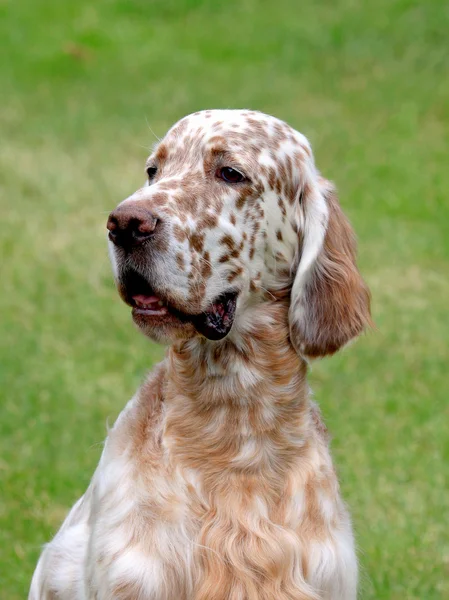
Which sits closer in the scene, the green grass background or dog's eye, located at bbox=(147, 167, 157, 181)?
dog's eye, located at bbox=(147, 167, 157, 181)

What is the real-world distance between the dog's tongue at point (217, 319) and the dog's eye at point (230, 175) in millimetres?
381

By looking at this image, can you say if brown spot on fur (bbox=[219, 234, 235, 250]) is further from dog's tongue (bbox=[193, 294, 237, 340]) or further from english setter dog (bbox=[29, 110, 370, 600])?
dog's tongue (bbox=[193, 294, 237, 340])

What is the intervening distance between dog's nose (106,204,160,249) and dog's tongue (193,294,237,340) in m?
0.37

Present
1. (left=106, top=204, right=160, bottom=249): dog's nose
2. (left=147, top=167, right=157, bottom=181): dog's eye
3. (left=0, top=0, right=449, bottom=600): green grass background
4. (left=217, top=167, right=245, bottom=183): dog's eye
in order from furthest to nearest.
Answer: (left=0, top=0, right=449, bottom=600): green grass background → (left=147, top=167, right=157, bottom=181): dog's eye → (left=217, top=167, right=245, bottom=183): dog's eye → (left=106, top=204, right=160, bottom=249): dog's nose

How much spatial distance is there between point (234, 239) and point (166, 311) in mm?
330

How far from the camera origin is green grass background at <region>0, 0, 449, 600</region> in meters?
6.88

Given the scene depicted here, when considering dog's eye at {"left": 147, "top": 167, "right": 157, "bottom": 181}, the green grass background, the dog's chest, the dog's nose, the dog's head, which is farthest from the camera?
the green grass background

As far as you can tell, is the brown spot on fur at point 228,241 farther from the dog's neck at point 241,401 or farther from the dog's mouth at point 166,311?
the dog's neck at point 241,401

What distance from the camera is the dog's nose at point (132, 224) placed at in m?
3.82

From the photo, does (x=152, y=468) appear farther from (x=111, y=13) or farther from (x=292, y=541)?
(x=111, y=13)

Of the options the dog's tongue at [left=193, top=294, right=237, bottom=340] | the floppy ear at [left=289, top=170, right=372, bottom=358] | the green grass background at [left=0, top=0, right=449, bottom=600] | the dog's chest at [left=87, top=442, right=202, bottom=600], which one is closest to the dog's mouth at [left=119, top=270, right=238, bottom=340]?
the dog's tongue at [left=193, top=294, right=237, bottom=340]

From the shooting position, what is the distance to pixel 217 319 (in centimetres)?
413

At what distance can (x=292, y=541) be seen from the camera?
4164 millimetres

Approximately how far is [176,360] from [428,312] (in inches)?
225
